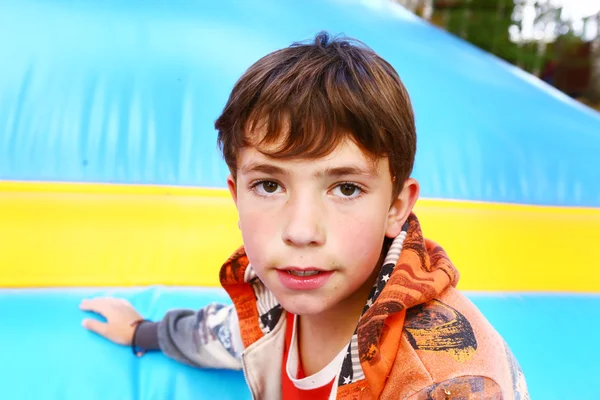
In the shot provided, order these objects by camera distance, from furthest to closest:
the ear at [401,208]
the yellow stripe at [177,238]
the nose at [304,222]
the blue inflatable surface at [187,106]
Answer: the blue inflatable surface at [187,106], the yellow stripe at [177,238], the ear at [401,208], the nose at [304,222]

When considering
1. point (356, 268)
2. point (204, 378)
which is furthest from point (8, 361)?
point (356, 268)

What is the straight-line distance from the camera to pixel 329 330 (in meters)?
0.82

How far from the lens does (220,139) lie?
0.76 m

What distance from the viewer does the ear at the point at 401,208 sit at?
728mm

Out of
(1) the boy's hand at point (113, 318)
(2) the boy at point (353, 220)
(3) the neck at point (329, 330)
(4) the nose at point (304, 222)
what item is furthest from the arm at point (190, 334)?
(4) the nose at point (304, 222)

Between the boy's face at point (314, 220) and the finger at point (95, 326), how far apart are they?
0.43 metres

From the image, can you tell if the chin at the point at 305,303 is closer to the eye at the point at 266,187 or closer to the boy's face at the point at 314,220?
the boy's face at the point at 314,220

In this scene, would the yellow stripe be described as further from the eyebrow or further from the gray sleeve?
the eyebrow

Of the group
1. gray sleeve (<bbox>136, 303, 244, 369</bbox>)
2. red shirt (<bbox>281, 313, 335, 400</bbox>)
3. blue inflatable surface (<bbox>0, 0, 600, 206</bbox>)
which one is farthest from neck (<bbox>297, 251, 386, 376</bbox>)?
blue inflatable surface (<bbox>0, 0, 600, 206</bbox>)

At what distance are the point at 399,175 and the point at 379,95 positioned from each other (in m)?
0.11

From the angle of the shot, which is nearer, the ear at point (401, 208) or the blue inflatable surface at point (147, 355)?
the ear at point (401, 208)

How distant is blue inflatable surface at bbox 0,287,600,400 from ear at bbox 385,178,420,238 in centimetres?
41

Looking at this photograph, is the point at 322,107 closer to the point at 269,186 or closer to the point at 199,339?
the point at 269,186

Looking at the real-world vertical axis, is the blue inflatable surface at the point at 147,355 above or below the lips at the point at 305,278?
below
